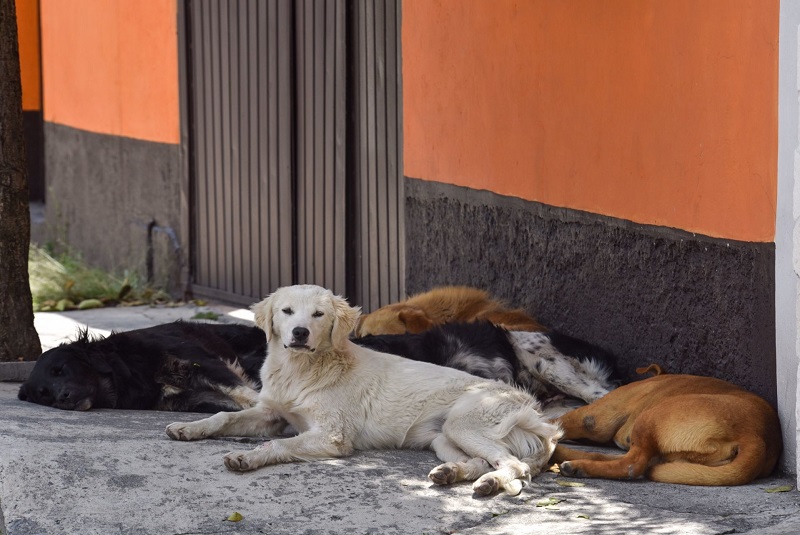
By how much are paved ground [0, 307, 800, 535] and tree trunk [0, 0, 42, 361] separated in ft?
5.95

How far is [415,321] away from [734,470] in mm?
2634

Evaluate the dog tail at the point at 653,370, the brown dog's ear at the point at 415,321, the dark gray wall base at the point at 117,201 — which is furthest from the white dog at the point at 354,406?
the dark gray wall base at the point at 117,201

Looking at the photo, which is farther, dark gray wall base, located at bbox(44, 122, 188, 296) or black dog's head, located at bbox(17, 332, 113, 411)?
dark gray wall base, located at bbox(44, 122, 188, 296)

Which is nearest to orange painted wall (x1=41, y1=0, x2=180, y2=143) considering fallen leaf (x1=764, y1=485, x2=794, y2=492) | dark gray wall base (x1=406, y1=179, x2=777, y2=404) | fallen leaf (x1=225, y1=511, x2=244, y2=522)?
A: dark gray wall base (x1=406, y1=179, x2=777, y2=404)

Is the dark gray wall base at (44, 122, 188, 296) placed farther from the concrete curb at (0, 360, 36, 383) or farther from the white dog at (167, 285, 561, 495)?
the white dog at (167, 285, 561, 495)

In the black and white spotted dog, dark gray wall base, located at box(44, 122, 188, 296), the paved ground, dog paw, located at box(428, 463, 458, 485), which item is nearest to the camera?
the paved ground

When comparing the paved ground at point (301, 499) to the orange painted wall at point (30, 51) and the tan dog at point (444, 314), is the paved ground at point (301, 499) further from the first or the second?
the orange painted wall at point (30, 51)

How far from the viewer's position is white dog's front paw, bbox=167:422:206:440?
18.0 feet

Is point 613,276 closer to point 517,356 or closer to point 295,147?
point 517,356

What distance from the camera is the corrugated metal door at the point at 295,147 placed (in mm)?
9008

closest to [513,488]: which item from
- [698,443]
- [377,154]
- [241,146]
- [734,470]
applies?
[698,443]

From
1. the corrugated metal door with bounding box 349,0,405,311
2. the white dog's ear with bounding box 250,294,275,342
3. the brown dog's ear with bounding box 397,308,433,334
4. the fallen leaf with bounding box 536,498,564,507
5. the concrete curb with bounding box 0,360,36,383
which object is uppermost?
the corrugated metal door with bounding box 349,0,405,311

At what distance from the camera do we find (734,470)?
4984 mm

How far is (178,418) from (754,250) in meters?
3.04
